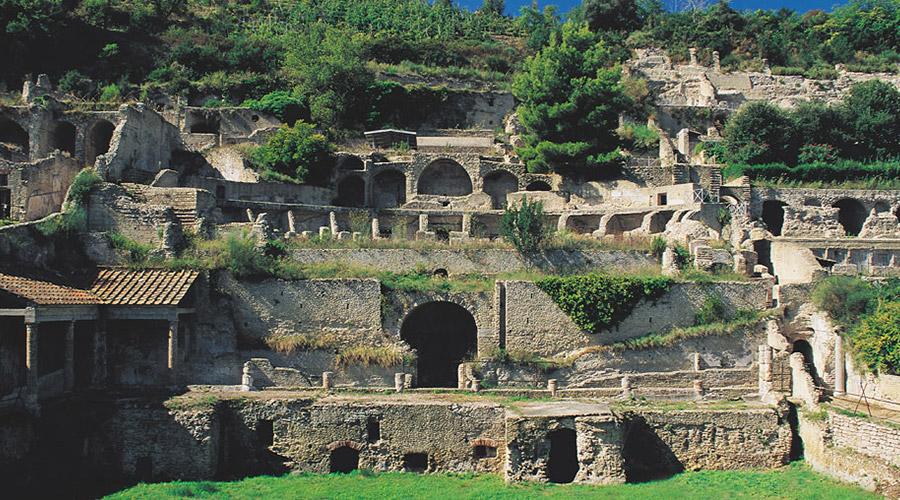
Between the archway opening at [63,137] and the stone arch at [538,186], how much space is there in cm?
1902

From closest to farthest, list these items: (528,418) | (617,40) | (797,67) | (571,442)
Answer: (528,418) < (571,442) < (797,67) < (617,40)

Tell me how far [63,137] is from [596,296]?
21.7 m

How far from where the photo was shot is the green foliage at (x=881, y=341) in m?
23.7

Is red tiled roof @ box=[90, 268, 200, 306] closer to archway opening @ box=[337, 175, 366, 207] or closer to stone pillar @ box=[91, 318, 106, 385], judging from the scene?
stone pillar @ box=[91, 318, 106, 385]

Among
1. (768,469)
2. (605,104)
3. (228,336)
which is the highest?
(605,104)

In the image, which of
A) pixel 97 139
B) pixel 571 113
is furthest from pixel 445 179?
pixel 97 139

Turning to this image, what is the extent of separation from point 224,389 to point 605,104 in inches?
855

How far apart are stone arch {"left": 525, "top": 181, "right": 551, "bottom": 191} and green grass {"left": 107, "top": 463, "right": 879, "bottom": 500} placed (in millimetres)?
18932

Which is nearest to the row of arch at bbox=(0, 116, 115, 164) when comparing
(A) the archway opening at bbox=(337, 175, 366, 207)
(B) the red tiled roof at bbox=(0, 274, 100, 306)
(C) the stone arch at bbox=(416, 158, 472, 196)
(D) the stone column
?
(A) the archway opening at bbox=(337, 175, 366, 207)

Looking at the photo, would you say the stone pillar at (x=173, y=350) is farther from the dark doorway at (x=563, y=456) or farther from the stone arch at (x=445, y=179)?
the stone arch at (x=445, y=179)

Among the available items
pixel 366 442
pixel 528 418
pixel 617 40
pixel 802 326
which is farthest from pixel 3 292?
pixel 617 40

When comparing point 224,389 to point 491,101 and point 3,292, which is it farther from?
point 491,101

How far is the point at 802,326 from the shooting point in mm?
27891

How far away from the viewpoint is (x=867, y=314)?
2630 centimetres
